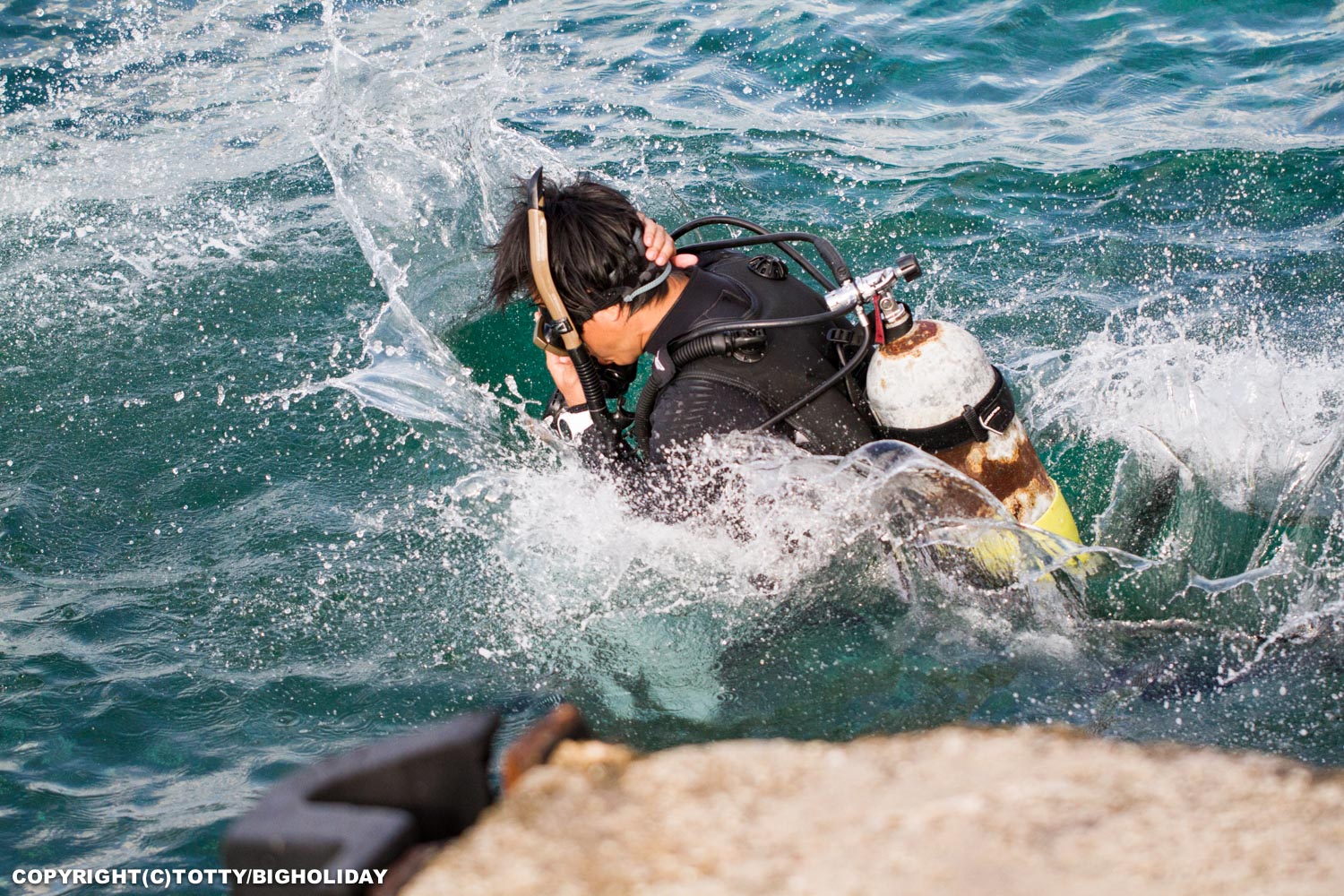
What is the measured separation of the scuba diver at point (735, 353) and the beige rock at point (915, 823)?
5.63 feet

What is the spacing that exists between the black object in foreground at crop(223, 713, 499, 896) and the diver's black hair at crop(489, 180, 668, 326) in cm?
209

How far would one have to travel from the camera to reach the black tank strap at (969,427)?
3324 mm

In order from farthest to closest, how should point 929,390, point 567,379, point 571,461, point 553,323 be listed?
point 571,461
point 567,379
point 553,323
point 929,390

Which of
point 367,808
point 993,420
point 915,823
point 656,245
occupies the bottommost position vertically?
point 993,420

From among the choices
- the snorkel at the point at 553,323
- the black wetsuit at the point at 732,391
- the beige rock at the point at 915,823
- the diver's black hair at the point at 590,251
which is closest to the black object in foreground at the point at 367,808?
the beige rock at the point at 915,823

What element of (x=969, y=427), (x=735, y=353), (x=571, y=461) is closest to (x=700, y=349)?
(x=735, y=353)

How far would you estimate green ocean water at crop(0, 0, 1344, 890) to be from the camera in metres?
3.45

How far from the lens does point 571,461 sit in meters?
4.35

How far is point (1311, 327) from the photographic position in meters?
5.53

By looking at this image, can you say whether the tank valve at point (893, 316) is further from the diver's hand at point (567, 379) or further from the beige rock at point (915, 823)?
the beige rock at point (915, 823)

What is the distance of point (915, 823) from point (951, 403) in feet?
6.35

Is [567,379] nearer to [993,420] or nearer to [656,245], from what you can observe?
[656,245]

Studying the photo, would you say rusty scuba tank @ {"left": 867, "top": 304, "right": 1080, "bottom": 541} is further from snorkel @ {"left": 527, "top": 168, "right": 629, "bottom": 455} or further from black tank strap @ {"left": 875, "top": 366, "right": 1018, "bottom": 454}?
snorkel @ {"left": 527, "top": 168, "right": 629, "bottom": 455}

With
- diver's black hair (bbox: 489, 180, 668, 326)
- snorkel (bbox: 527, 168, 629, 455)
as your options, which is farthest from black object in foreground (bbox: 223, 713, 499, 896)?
diver's black hair (bbox: 489, 180, 668, 326)
